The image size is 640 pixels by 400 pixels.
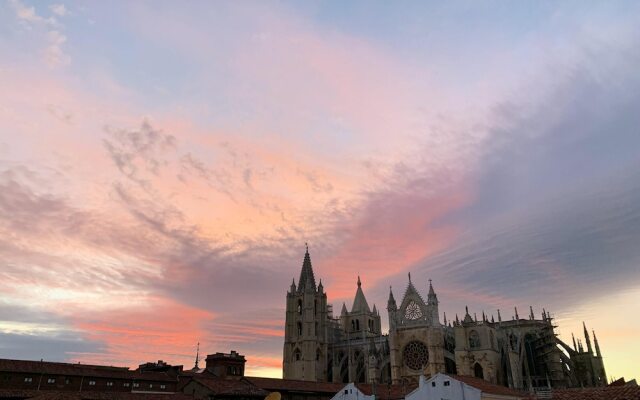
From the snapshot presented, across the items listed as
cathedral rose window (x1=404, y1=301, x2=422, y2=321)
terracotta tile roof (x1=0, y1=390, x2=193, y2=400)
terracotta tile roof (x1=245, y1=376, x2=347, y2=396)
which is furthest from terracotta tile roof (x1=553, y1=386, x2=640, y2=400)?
cathedral rose window (x1=404, y1=301, x2=422, y2=321)

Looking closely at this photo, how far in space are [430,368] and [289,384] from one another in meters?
26.9

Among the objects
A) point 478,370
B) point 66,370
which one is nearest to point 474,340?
point 478,370

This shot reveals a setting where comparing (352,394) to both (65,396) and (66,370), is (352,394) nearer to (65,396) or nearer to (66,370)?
(65,396)

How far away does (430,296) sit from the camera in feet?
265

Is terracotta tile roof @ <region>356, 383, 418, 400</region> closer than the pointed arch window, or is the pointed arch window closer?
terracotta tile roof @ <region>356, 383, 418, 400</region>

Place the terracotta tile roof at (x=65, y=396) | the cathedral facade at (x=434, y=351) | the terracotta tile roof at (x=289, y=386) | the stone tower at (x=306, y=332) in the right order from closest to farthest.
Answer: the terracotta tile roof at (x=65, y=396) → the terracotta tile roof at (x=289, y=386) → the cathedral facade at (x=434, y=351) → the stone tower at (x=306, y=332)

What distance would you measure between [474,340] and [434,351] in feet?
21.2

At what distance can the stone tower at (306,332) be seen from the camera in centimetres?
9444

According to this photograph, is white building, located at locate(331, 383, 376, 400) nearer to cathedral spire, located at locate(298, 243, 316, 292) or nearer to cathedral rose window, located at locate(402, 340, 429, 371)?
cathedral rose window, located at locate(402, 340, 429, 371)

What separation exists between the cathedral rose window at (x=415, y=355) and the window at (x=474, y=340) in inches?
280

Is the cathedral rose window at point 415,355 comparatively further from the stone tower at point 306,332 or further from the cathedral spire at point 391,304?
the stone tower at point 306,332

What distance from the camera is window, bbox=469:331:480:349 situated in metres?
74.5

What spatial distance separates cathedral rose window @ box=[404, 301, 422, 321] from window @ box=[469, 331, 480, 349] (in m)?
9.10

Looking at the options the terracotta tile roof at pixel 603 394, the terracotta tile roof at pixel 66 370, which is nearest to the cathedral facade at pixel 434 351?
the terracotta tile roof at pixel 66 370
